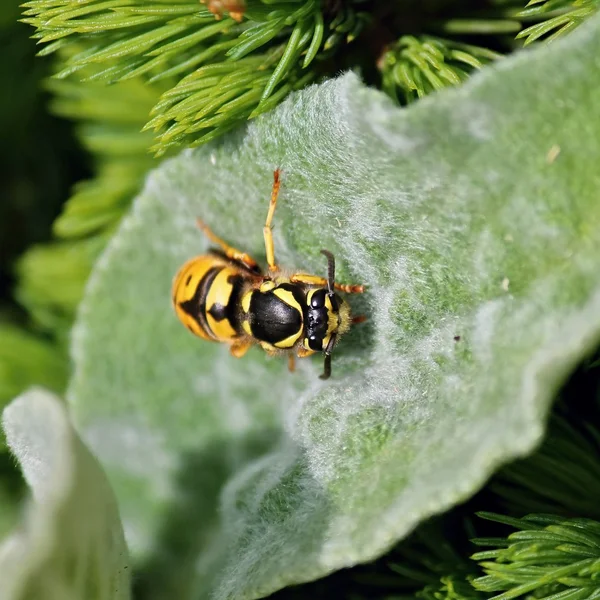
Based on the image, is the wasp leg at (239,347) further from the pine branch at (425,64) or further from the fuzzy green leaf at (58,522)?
the pine branch at (425,64)

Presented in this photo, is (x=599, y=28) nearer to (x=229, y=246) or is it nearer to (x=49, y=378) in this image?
(x=229, y=246)

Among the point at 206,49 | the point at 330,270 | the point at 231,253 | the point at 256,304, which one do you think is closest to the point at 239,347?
the point at 256,304

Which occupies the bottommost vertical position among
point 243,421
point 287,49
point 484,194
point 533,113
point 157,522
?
point 157,522

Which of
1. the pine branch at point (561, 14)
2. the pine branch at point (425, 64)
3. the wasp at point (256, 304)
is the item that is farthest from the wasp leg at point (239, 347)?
the pine branch at point (561, 14)

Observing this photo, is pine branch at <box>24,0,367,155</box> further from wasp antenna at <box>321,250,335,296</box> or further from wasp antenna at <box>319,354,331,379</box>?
wasp antenna at <box>319,354,331,379</box>

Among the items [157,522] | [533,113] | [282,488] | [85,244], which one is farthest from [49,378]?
[533,113]

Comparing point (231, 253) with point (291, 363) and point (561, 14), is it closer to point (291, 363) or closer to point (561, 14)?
point (291, 363)
